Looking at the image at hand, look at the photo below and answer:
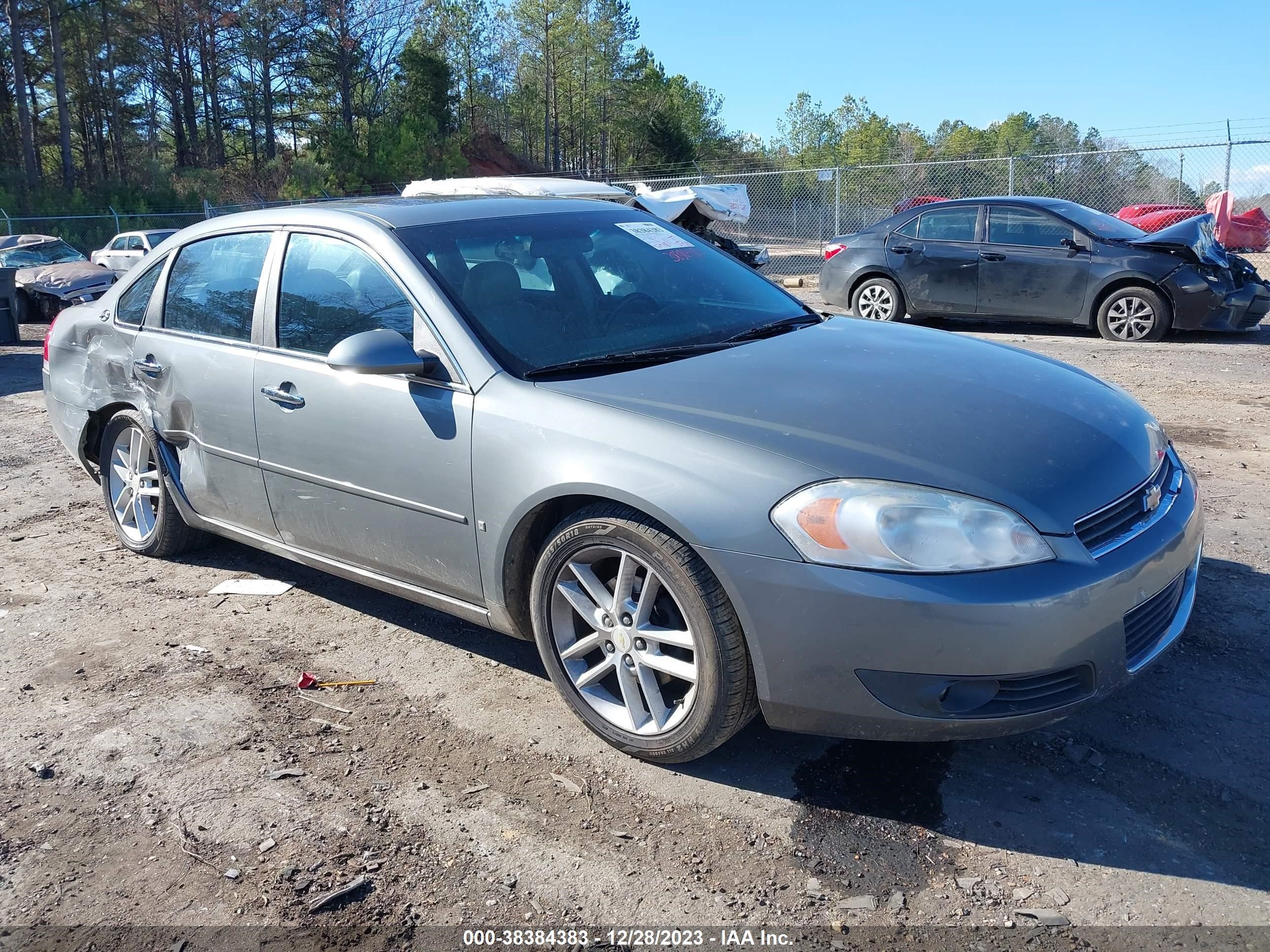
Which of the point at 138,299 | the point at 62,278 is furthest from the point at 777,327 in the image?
the point at 62,278

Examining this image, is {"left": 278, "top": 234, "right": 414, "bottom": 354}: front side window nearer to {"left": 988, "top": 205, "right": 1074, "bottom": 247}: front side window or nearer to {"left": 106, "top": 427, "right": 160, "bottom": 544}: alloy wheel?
{"left": 106, "top": 427, "right": 160, "bottom": 544}: alloy wheel

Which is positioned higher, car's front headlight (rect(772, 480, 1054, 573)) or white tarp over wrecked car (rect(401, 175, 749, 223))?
white tarp over wrecked car (rect(401, 175, 749, 223))

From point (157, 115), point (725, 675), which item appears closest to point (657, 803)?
point (725, 675)

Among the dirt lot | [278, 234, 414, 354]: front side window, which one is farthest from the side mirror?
the dirt lot

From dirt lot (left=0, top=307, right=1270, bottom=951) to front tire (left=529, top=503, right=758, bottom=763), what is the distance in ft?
0.54

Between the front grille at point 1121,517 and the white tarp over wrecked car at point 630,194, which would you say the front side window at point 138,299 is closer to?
the front grille at point 1121,517

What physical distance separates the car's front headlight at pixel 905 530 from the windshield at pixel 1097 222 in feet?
30.9

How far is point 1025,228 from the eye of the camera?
438 inches

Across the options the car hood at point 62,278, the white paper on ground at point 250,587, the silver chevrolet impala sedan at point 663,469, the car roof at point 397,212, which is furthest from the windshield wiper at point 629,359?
the car hood at point 62,278

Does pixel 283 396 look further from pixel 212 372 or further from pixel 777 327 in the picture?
pixel 777 327

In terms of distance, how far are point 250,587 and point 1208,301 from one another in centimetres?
972

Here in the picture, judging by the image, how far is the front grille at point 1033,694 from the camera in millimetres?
2535

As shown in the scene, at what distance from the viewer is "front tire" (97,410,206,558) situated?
473 centimetres

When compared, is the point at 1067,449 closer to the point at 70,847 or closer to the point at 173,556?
the point at 70,847
